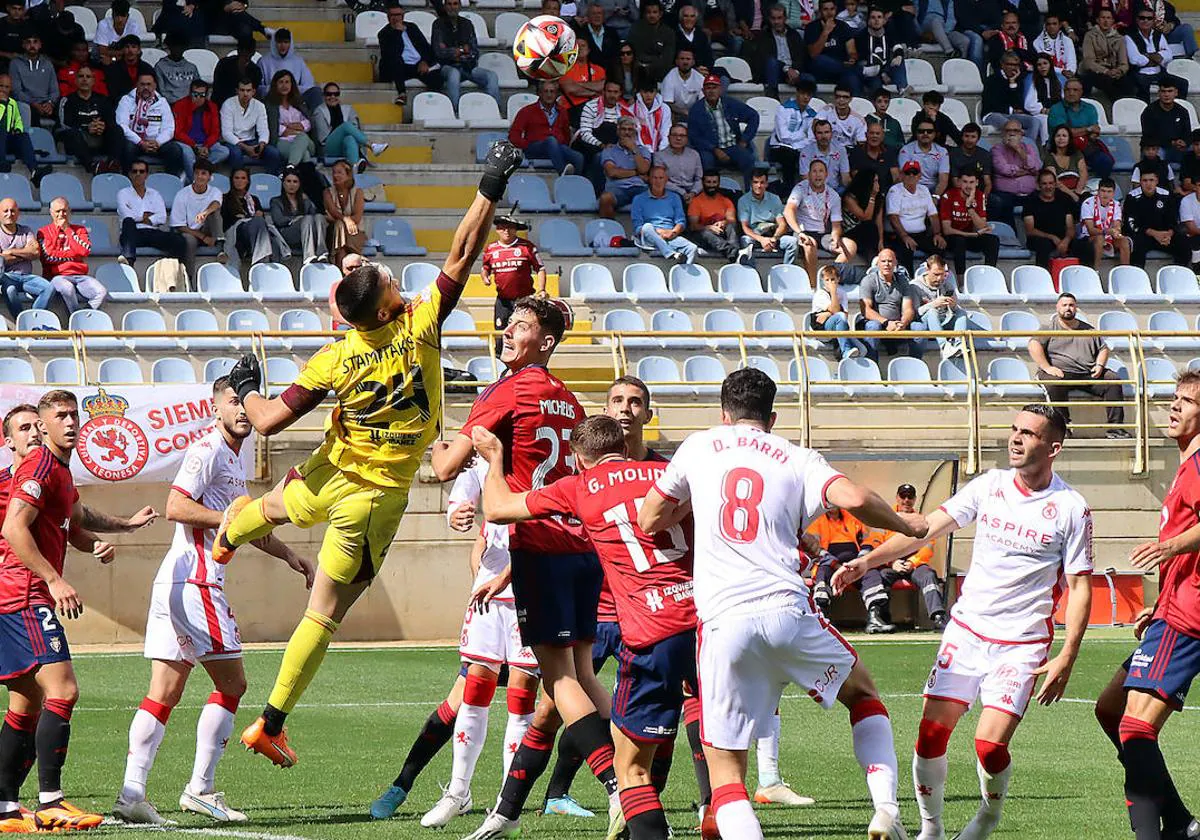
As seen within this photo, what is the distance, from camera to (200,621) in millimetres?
8859

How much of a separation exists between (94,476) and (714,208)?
350 inches

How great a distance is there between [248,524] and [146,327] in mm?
12387

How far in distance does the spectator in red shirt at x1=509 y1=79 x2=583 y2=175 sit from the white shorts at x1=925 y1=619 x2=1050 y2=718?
16188mm

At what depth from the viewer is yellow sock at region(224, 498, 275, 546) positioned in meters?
7.97

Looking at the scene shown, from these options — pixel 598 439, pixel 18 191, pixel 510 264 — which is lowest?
pixel 598 439

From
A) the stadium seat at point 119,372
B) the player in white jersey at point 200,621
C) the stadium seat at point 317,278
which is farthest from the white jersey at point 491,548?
the stadium seat at point 317,278

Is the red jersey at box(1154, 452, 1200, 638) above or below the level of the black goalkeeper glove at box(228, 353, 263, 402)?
below

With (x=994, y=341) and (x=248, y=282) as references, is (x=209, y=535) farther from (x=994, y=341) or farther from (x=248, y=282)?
(x=994, y=341)

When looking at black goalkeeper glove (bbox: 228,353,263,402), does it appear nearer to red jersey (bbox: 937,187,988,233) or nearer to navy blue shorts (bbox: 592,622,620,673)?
navy blue shorts (bbox: 592,622,620,673)

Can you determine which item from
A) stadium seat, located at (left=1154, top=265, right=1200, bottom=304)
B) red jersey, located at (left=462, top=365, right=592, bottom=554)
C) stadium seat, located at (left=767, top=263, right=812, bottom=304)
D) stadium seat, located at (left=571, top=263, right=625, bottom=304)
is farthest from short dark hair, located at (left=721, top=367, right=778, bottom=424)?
stadium seat, located at (left=1154, top=265, right=1200, bottom=304)

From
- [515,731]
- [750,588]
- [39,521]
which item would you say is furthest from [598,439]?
[39,521]

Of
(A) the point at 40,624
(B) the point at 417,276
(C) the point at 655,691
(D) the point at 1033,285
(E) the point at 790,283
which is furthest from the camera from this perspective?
(D) the point at 1033,285

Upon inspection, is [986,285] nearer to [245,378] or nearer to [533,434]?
[533,434]

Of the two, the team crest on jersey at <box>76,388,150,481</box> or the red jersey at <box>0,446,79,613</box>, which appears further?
the team crest on jersey at <box>76,388,150,481</box>
